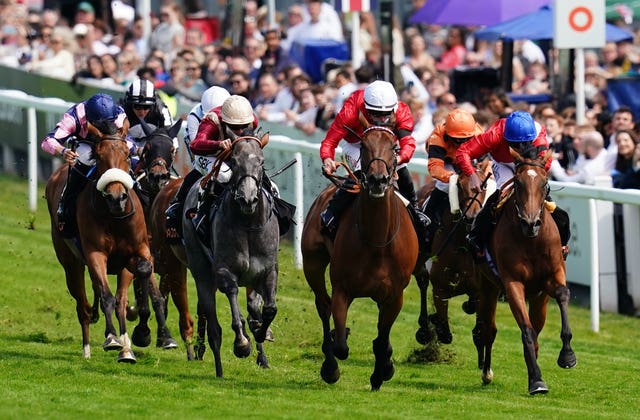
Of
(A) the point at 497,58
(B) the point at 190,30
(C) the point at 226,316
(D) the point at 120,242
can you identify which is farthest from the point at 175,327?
(B) the point at 190,30

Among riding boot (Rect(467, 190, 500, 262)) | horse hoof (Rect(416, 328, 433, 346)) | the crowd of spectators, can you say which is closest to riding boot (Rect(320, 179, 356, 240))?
riding boot (Rect(467, 190, 500, 262))

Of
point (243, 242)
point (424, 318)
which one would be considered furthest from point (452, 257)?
point (243, 242)

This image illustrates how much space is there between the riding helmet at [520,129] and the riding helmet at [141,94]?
11.4 feet

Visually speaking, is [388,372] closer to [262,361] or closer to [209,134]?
[262,361]

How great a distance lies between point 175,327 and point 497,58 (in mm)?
9205

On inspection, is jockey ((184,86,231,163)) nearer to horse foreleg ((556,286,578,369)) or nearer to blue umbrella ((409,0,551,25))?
horse foreleg ((556,286,578,369))

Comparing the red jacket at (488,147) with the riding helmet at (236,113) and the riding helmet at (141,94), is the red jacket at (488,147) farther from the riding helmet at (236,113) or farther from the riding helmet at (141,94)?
the riding helmet at (141,94)

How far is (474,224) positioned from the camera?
40.5 ft

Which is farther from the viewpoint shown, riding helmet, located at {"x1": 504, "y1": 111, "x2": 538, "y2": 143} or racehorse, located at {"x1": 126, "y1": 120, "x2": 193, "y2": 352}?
racehorse, located at {"x1": 126, "y1": 120, "x2": 193, "y2": 352}

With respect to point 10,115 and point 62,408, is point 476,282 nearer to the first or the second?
point 62,408

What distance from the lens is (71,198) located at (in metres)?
13.1

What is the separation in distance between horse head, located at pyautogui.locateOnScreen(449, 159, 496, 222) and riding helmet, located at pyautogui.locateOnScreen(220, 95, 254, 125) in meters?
1.88

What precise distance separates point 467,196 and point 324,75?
33.5 feet

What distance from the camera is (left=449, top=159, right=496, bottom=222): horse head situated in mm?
12969
